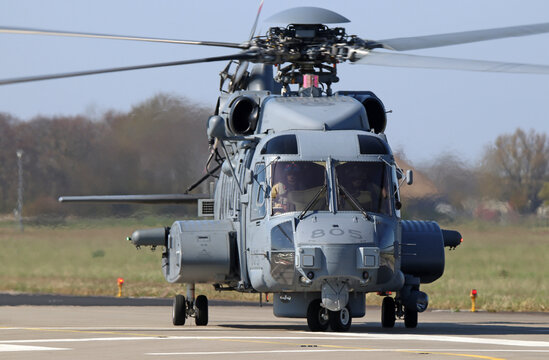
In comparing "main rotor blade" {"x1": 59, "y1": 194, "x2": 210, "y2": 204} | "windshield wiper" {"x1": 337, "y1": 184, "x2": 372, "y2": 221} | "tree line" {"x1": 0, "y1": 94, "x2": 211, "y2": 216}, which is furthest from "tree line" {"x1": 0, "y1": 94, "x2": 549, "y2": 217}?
"windshield wiper" {"x1": 337, "y1": 184, "x2": 372, "y2": 221}

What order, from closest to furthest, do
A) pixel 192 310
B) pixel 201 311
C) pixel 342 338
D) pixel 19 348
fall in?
pixel 19 348 → pixel 342 338 → pixel 201 311 → pixel 192 310

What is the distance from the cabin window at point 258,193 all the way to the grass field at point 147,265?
38.8 feet

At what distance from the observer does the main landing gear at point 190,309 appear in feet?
69.2

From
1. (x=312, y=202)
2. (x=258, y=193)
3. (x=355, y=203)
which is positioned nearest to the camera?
(x=312, y=202)

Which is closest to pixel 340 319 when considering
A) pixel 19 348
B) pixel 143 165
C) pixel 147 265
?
pixel 19 348

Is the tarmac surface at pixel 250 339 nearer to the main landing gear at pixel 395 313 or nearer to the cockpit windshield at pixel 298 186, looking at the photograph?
the main landing gear at pixel 395 313

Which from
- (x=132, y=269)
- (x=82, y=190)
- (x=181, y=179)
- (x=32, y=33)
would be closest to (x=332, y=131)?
(x=32, y=33)

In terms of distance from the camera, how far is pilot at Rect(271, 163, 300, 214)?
1783 centimetres

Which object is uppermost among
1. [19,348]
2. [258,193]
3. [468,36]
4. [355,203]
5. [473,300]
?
[468,36]

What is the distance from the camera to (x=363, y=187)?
17969 millimetres

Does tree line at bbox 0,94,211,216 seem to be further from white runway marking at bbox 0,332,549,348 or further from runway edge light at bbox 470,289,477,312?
white runway marking at bbox 0,332,549,348

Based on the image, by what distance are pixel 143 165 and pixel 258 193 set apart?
1508 centimetres

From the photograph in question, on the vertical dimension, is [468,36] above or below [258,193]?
above

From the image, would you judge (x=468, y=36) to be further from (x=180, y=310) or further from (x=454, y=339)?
(x=180, y=310)
